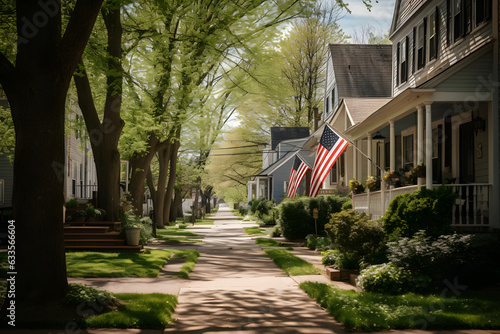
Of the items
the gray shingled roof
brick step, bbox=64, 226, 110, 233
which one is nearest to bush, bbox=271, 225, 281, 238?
brick step, bbox=64, 226, 110, 233

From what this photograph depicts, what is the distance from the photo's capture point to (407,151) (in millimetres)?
20453

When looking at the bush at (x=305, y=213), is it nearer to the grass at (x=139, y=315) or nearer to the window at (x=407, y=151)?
the window at (x=407, y=151)

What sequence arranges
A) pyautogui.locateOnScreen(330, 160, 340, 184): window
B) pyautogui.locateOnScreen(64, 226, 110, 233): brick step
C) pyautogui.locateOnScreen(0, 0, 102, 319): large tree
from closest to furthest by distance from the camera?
pyautogui.locateOnScreen(0, 0, 102, 319): large tree
pyautogui.locateOnScreen(64, 226, 110, 233): brick step
pyautogui.locateOnScreen(330, 160, 340, 184): window

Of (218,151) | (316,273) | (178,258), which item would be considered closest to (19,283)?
(316,273)

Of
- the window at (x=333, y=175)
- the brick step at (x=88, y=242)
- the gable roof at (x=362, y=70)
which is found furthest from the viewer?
the gable roof at (x=362, y=70)

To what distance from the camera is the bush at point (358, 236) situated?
39.6 ft

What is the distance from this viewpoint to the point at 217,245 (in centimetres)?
2289

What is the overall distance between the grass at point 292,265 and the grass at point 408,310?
131 inches

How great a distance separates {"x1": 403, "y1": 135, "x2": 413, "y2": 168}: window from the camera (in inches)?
788

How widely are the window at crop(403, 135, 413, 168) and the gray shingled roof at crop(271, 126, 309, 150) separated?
34951 mm

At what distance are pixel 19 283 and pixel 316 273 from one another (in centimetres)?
716

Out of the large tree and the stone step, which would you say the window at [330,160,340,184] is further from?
the large tree

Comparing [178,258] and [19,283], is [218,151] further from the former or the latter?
[19,283]

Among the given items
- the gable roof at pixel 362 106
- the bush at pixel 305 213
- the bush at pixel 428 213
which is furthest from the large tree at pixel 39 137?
the bush at pixel 305 213
